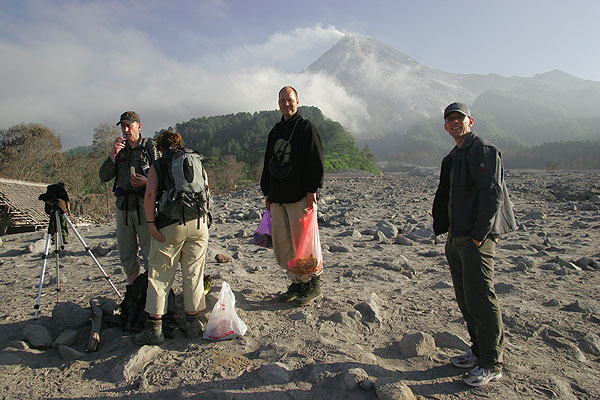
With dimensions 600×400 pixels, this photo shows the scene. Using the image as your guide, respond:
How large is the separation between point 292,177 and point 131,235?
185 centimetres

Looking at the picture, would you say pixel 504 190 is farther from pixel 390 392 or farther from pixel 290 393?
pixel 290 393

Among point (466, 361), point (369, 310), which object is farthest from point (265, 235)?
point (466, 361)

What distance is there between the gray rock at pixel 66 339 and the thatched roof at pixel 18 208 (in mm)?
10996

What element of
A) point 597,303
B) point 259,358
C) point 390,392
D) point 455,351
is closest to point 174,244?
point 259,358

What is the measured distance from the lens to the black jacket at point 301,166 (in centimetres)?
364

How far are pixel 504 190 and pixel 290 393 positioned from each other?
2.07 metres

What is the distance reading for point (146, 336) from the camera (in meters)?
3.11

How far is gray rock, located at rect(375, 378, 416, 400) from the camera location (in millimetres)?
2350

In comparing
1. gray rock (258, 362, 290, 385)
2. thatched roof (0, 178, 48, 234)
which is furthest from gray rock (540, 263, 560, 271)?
thatched roof (0, 178, 48, 234)

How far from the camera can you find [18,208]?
39.3ft

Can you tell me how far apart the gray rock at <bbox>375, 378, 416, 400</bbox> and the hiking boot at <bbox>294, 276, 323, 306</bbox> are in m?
1.49

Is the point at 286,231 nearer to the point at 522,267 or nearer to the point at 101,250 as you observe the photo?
the point at 522,267

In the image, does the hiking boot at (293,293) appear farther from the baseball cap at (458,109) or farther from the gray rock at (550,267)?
the gray rock at (550,267)

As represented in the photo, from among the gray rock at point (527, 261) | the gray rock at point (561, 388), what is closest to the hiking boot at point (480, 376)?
the gray rock at point (561, 388)
